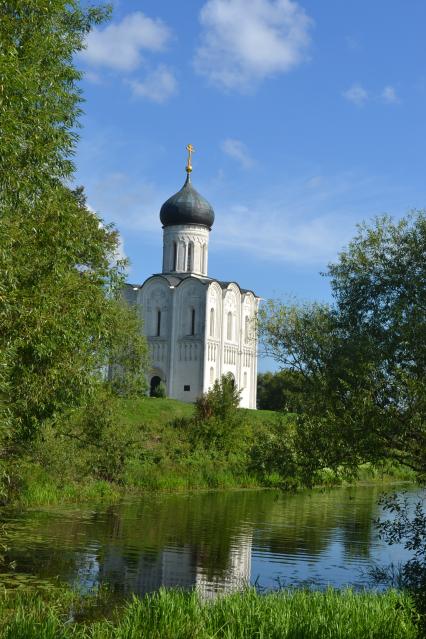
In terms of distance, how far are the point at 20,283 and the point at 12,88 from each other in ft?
7.64

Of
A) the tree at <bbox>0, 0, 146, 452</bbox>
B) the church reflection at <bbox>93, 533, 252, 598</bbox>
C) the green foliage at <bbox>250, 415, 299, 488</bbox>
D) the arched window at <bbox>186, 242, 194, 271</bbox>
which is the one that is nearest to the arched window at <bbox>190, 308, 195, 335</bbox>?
the arched window at <bbox>186, 242, 194, 271</bbox>

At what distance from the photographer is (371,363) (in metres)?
9.59

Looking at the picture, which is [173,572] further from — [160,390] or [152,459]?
[160,390]

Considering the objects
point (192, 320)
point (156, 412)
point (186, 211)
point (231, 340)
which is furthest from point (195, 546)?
point (186, 211)

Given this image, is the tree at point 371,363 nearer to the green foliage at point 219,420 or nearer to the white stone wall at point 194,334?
the green foliage at point 219,420

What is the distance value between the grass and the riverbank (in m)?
1.97

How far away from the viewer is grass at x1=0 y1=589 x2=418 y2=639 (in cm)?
823

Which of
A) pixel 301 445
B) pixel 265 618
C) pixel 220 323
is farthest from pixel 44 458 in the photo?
pixel 220 323

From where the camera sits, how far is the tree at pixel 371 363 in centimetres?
879

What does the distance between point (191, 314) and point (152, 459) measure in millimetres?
19829

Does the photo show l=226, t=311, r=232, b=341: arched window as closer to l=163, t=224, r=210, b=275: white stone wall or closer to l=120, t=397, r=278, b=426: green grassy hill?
l=163, t=224, r=210, b=275: white stone wall

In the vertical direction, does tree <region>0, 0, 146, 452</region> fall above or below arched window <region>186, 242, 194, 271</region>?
below

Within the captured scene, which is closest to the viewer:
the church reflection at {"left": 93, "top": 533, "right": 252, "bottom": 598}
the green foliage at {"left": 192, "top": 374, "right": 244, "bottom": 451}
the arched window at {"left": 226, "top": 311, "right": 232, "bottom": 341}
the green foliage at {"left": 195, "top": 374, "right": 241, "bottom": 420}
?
the church reflection at {"left": 93, "top": 533, "right": 252, "bottom": 598}

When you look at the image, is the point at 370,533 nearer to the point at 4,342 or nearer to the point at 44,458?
the point at 44,458
